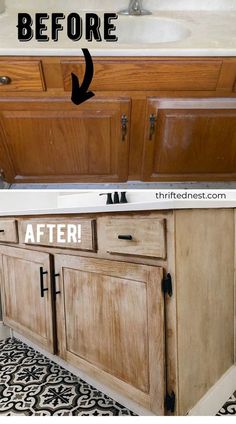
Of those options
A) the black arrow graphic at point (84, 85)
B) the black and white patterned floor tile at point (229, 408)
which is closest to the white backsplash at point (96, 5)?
the black arrow graphic at point (84, 85)

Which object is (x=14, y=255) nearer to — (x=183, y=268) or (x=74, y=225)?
(x=74, y=225)

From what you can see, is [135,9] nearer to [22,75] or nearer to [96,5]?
[96,5]

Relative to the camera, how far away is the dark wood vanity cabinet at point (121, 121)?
752 millimetres

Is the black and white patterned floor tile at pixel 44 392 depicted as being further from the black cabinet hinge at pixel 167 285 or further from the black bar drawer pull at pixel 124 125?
the black bar drawer pull at pixel 124 125

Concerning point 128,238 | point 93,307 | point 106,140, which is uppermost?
point 106,140

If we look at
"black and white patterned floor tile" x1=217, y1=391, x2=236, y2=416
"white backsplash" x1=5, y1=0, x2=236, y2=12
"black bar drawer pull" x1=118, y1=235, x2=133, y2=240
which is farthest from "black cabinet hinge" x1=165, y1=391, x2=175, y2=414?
"white backsplash" x1=5, y1=0, x2=236, y2=12

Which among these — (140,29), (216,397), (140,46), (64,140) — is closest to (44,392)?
(216,397)

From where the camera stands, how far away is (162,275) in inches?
19.7

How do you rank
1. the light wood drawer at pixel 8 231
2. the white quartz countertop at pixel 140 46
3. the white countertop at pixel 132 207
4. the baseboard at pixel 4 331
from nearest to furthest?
the white countertop at pixel 132 207 < the white quartz countertop at pixel 140 46 < the light wood drawer at pixel 8 231 < the baseboard at pixel 4 331

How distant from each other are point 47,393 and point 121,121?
599 mm

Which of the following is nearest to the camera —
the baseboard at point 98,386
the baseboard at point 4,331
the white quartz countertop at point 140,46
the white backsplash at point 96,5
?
the baseboard at point 98,386

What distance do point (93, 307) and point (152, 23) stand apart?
2.60ft

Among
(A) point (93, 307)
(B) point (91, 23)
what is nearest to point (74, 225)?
(A) point (93, 307)

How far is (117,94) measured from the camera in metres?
0.82
